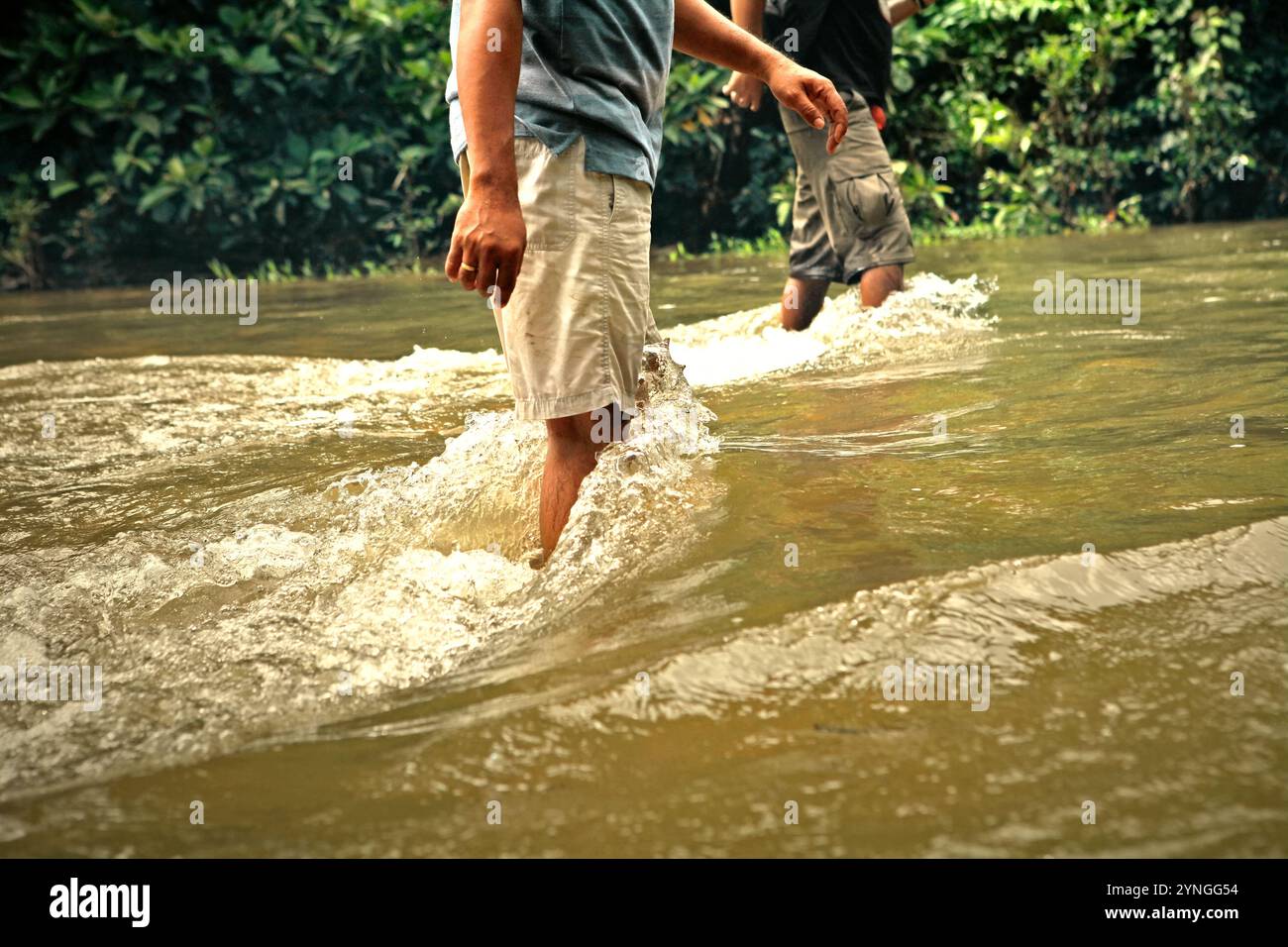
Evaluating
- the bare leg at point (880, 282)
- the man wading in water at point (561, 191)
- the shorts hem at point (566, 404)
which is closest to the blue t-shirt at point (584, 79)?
the man wading in water at point (561, 191)

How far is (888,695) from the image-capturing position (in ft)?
5.58

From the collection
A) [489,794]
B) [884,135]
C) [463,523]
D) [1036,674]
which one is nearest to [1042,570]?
[1036,674]

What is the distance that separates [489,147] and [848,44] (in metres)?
2.84

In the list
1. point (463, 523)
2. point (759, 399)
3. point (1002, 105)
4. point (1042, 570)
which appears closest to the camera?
point (1042, 570)

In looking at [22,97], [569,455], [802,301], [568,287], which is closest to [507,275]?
[568,287]

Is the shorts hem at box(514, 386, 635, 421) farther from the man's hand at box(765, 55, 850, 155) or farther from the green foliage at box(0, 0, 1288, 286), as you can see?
the green foliage at box(0, 0, 1288, 286)

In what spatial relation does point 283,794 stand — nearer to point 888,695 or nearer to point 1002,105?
point 888,695

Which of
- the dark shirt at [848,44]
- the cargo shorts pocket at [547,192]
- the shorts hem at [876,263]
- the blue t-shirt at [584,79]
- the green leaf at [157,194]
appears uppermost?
the green leaf at [157,194]

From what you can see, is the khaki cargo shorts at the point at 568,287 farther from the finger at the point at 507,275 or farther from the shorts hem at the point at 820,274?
the shorts hem at the point at 820,274

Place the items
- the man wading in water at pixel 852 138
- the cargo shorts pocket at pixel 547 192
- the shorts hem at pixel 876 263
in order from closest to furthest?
the cargo shorts pocket at pixel 547 192 → the man wading in water at pixel 852 138 → the shorts hem at pixel 876 263

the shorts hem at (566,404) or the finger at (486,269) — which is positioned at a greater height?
the finger at (486,269)

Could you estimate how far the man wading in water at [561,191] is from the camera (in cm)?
222

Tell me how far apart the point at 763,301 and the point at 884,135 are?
12.6 feet

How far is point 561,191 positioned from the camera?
2336 mm
